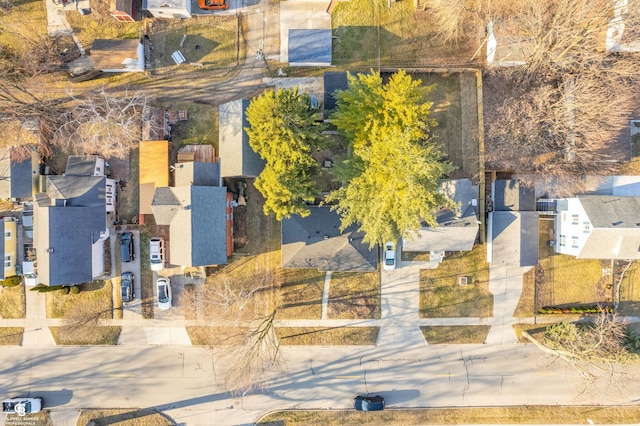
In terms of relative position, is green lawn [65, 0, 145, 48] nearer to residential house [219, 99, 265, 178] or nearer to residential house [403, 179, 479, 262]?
residential house [219, 99, 265, 178]

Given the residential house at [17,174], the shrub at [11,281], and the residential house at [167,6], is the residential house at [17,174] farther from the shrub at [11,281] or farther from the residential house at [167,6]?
the residential house at [167,6]

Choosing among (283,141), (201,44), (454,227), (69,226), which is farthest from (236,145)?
(454,227)

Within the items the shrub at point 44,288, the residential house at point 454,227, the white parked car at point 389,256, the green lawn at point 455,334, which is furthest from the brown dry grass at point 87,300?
the green lawn at point 455,334

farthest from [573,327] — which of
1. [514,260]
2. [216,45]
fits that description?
[216,45]

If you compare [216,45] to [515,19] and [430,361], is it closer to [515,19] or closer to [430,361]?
[515,19]

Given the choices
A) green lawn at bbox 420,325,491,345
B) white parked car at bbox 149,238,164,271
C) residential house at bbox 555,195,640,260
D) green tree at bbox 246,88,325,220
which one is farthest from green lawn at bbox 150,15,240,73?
residential house at bbox 555,195,640,260

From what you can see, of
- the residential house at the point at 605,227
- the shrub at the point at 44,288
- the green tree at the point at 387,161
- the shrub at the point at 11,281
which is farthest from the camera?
the shrub at the point at 11,281

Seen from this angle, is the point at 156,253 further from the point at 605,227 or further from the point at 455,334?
the point at 605,227
